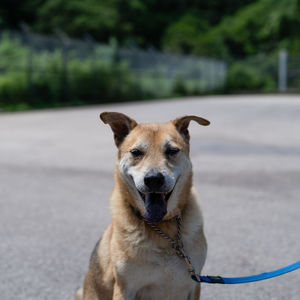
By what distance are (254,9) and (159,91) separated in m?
27.6

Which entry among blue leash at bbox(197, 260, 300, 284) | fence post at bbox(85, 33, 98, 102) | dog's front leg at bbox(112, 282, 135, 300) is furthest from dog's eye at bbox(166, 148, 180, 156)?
fence post at bbox(85, 33, 98, 102)

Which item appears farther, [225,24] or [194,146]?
[225,24]

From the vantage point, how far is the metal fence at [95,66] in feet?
77.5

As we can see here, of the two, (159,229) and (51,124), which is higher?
(159,229)

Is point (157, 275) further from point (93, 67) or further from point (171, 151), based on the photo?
point (93, 67)

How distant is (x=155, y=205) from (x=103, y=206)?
3557mm

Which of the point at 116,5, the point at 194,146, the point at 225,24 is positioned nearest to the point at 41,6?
the point at 116,5

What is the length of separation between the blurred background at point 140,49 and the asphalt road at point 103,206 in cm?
1071

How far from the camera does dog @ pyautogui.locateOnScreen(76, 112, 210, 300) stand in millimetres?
3135

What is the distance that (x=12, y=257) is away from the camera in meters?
4.91

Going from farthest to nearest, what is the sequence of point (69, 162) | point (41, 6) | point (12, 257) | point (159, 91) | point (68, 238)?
1. point (41, 6)
2. point (159, 91)
3. point (69, 162)
4. point (68, 238)
5. point (12, 257)

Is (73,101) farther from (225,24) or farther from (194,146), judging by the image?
(225,24)

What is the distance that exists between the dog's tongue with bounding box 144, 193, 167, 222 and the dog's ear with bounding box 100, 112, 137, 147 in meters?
0.50

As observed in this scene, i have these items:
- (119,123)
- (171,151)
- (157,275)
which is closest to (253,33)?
(119,123)
